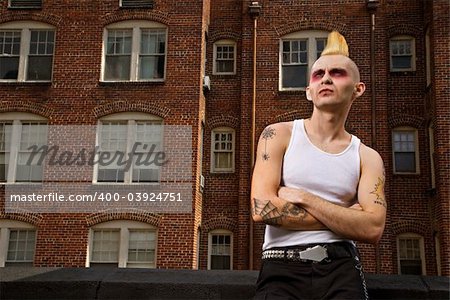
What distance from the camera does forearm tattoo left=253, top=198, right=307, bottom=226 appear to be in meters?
2.51

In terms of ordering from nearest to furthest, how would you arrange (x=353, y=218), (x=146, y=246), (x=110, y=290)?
(x=353, y=218) → (x=110, y=290) → (x=146, y=246)

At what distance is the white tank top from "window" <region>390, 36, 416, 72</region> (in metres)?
16.6

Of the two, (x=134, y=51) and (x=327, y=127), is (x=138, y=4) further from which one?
(x=327, y=127)

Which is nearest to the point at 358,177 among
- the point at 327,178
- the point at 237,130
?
the point at 327,178

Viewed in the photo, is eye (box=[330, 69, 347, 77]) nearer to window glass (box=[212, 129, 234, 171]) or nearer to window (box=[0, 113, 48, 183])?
window (box=[0, 113, 48, 183])

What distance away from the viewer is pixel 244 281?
368 centimetres

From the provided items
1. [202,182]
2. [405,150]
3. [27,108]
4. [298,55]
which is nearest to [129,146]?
[202,182]

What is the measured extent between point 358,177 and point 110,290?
1876 millimetres

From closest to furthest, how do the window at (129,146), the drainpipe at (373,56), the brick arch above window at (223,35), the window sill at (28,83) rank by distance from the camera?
the window at (129,146), the drainpipe at (373,56), the window sill at (28,83), the brick arch above window at (223,35)

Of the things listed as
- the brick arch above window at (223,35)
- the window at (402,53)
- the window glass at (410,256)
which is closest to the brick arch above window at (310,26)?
the brick arch above window at (223,35)

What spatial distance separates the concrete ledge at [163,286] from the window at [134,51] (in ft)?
45.5

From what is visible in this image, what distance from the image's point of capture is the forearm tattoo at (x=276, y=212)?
2.51 meters

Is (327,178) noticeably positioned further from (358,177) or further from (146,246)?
(146,246)

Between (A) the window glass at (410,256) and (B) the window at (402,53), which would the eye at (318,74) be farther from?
(B) the window at (402,53)
